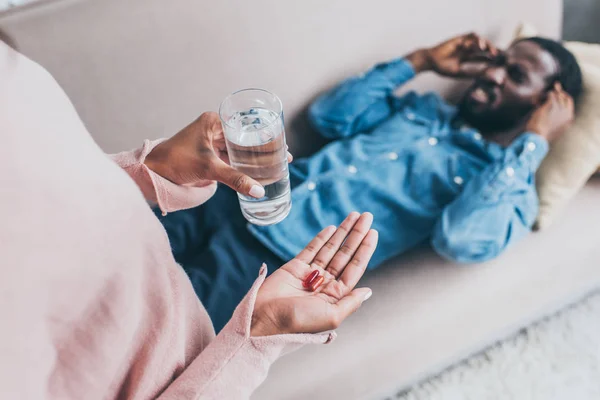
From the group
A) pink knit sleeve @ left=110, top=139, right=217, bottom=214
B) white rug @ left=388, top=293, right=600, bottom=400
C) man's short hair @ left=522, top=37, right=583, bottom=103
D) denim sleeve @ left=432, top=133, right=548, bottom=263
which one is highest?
pink knit sleeve @ left=110, top=139, right=217, bottom=214

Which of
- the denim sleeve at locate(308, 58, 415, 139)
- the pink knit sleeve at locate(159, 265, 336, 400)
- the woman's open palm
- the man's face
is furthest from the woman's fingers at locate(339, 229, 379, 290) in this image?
the man's face

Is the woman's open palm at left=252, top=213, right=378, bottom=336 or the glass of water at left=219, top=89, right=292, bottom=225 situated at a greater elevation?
the glass of water at left=219, top=89, right=292, bottom=225

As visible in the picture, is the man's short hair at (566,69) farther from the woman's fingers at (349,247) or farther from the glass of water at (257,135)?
the glass of water at (257,135)

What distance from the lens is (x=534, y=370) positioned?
1.23 metres

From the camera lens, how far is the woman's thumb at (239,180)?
0.61 meters

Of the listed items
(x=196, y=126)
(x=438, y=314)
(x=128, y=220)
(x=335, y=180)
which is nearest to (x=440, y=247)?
(x=438, y=314)

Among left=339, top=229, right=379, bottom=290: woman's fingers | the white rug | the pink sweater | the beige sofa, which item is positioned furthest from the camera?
the white rug

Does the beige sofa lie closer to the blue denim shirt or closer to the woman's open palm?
the blue denim shirt

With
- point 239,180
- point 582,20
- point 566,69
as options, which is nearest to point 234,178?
point 239,180

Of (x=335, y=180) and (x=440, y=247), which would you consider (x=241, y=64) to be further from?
(x=440, y=247)

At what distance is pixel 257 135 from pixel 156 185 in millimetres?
211

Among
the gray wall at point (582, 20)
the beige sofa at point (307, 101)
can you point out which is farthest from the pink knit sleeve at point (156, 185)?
the gray wall at point (582, 20)

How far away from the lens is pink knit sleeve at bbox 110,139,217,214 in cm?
74

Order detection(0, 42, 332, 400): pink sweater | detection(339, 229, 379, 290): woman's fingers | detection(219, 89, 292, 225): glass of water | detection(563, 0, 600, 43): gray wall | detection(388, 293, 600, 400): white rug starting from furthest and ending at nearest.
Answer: detection(563, 0, 600, 43): gray wall, detection(388, 293, 600, 400): white rug, detection(339, 229, 379, 290): woman's fingers, detection(219, 89, 292, 225): glass of water, detection(0, 42, 332, 400): pink sweater
